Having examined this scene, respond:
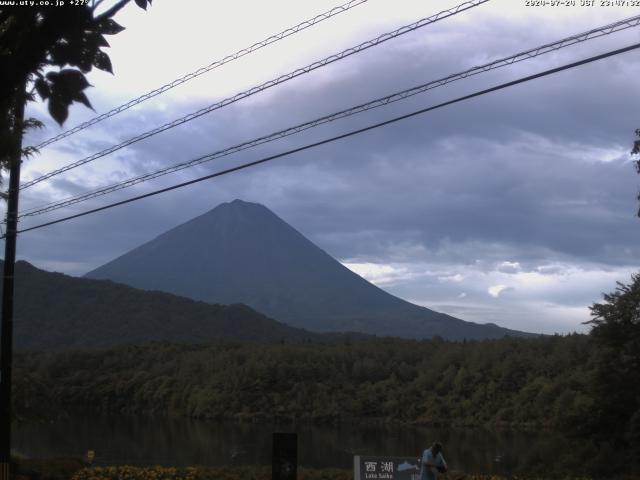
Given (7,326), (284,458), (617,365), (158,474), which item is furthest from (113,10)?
(617,365)

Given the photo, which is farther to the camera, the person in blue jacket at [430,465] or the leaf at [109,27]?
the person in blue jacket at [430,465]

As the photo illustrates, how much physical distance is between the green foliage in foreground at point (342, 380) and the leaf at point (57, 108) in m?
42.3

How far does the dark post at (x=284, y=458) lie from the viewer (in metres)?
11.4

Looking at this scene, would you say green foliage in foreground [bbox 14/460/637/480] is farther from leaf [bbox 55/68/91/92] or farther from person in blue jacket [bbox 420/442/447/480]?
leaf [bbox 55/68/91/92]

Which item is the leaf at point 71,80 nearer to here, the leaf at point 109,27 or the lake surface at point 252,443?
the leaf at point 109,27

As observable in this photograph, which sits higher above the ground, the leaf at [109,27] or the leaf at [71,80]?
the leaf at [109,27]

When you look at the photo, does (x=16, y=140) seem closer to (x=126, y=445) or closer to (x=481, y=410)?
(x=126, y=445)

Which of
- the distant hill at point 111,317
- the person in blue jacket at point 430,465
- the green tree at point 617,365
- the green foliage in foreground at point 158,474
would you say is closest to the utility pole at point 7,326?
the green foliage in foreground at point 158,474

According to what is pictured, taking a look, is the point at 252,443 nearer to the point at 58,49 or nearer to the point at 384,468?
the point at 384,468

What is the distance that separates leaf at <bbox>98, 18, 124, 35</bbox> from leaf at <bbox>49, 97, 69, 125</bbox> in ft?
1.86

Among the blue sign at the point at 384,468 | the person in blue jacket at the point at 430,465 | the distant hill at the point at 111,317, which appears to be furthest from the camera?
the distant hill at the point at 111,317

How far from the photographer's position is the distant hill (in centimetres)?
12175

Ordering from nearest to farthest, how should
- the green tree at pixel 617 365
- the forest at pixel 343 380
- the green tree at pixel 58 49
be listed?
1. the green tree at pixel 58 49
2. the green tree at pixel 617 365
3. the forest at pixel 343 380

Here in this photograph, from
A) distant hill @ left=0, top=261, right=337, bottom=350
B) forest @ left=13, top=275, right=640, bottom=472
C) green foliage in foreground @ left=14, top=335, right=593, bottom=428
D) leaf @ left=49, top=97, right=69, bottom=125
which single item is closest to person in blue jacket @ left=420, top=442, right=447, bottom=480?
leaf @ left=49, top=97, right=69, bottom=125
